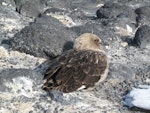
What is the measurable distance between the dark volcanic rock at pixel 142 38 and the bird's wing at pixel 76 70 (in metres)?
2.31

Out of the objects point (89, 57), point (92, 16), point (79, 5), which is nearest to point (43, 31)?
point (89, 57)

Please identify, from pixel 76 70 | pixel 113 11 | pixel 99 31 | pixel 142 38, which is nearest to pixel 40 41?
pixel 76 70

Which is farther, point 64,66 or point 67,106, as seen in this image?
point 64,66

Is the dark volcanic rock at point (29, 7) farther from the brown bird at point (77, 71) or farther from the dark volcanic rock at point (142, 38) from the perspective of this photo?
the brown bird at point (77, 71)

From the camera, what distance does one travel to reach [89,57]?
7.71 m

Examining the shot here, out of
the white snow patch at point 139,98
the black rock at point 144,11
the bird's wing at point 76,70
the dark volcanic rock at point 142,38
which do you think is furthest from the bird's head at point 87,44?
the black rock at point 144,11

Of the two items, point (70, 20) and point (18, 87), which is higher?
point (70, 20)

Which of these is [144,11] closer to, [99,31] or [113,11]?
[113,11]

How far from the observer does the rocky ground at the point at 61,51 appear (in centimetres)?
689

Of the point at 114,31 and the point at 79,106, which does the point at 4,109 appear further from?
the point at 114,31

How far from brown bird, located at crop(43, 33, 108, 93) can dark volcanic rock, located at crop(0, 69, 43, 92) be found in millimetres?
167

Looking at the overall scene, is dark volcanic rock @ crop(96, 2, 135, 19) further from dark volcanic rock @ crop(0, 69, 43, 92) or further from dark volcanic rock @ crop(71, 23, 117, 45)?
dark volcanic rock @ crop(0, 69, 43, 92)

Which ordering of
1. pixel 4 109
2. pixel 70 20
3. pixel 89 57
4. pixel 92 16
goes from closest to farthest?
1. pixel 4 109
2. pixel 89 57
3. pixel 70 20
4. pixel 92 16

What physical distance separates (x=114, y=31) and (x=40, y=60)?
278 cm
